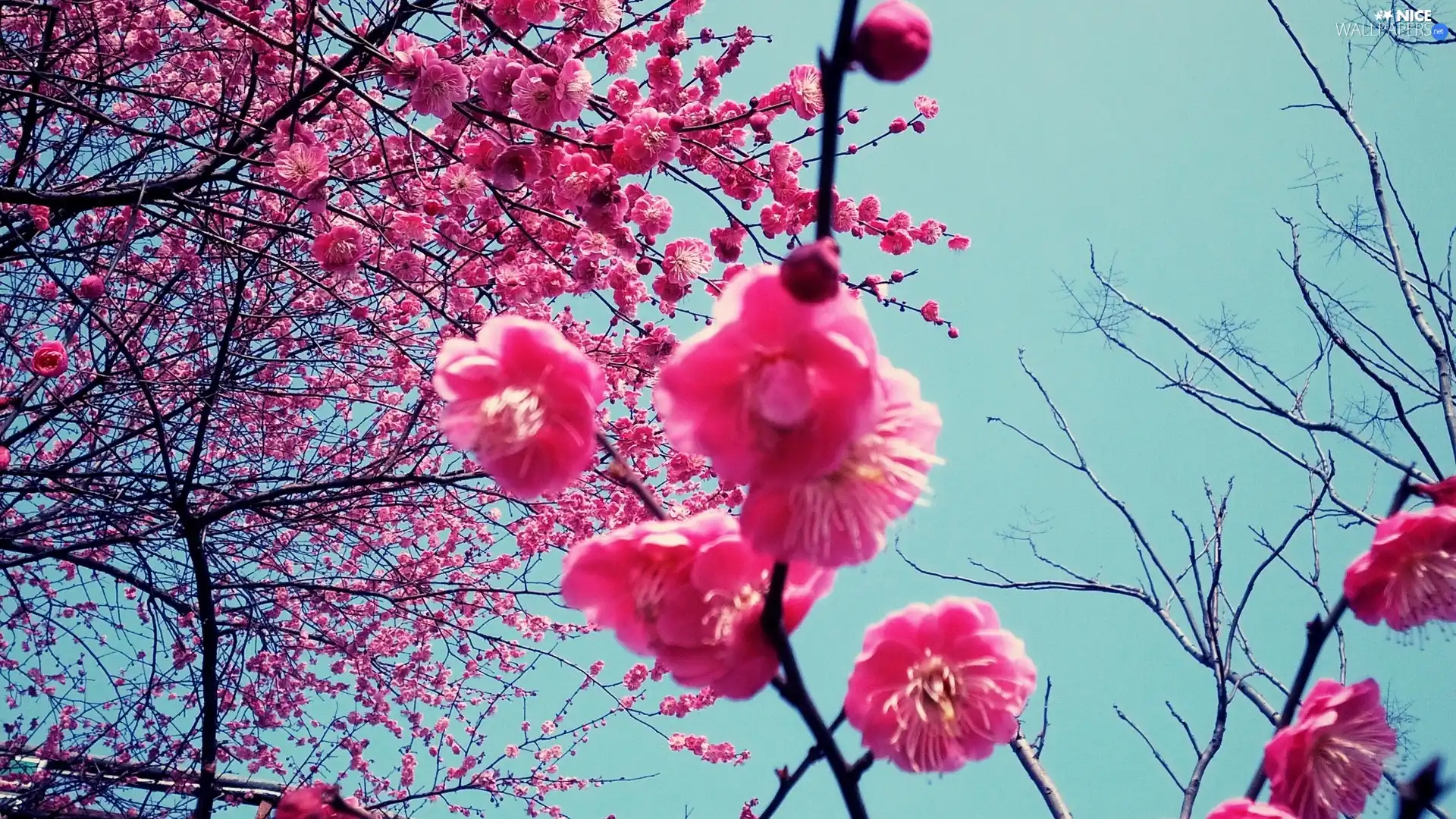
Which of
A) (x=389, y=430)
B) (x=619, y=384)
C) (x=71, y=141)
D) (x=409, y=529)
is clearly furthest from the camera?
(x=409, y=529)

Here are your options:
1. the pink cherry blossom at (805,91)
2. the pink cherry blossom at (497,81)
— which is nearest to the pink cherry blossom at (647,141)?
the pink cherry blossom at (497,81)

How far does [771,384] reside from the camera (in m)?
0.79

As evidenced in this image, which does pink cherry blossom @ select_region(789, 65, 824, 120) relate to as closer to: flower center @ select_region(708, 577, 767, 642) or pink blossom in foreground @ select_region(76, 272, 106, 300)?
pink blossom in foreground @ select_region(76, 272, 106, 300)

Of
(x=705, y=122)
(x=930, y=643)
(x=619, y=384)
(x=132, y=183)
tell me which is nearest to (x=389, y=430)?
(x=619, y=384)

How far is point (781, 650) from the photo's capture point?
873mm

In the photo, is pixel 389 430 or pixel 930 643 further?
pixel 389 430

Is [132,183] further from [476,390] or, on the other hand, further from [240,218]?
[476,390]

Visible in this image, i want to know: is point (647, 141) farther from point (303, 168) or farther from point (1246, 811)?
point (1246, 811)

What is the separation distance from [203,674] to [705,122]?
3453 mm

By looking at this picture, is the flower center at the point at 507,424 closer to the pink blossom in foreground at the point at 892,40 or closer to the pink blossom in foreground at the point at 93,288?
the pink blossom in foreground at the point at 892,40

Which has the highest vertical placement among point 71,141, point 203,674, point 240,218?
point 71,141

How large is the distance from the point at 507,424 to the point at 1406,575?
141cm

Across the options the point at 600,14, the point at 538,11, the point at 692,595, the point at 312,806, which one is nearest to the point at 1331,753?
the point at 692,595

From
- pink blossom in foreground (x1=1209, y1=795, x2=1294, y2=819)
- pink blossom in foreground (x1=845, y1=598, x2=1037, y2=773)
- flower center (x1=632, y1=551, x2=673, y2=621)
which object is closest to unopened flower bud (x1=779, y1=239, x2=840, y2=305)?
flower center (x1=632, y1=551, x2=673, y2=621)
